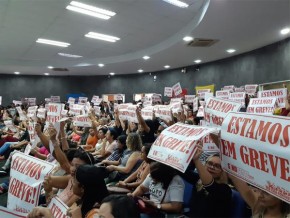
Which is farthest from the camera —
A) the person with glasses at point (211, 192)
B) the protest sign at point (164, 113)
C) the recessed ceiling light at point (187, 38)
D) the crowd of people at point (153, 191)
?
the recessed ceiling light at point (187, 38)

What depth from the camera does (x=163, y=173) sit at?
2.57 m

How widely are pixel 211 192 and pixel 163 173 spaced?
0.54 metres

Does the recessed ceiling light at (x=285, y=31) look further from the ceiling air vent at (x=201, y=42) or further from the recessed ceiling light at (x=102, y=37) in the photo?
the recessed ceiling light at (x=102, y=37)

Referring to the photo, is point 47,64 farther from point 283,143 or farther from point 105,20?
point 283,143

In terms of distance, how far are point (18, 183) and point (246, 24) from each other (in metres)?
7.09

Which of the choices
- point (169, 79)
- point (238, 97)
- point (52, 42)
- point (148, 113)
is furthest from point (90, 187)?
point (169, 79)

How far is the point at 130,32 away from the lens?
930 cm

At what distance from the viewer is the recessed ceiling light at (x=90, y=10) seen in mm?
6766

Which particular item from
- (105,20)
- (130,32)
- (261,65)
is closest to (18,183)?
(105,20)

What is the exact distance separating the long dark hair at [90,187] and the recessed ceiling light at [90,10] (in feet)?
17.8

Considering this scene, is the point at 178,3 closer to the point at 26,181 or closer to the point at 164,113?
the point at 164,113

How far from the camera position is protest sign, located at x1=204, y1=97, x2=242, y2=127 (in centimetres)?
247

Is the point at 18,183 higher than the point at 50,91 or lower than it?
lower

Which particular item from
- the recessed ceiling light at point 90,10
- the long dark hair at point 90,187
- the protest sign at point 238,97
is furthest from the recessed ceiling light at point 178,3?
the long dark hair at point 90,187
